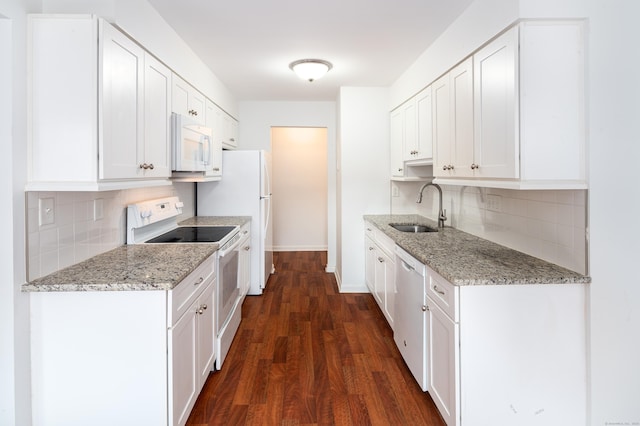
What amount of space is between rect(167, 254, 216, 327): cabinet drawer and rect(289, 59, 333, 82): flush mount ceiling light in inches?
76.5

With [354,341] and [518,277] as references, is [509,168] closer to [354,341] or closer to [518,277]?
[518,277]

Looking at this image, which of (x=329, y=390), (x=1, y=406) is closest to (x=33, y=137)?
(x=1, y=406)

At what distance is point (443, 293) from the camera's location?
184 cm

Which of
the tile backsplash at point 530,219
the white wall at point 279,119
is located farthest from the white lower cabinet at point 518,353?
the white wall at point 279,119

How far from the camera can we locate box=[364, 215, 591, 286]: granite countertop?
5.54 ft

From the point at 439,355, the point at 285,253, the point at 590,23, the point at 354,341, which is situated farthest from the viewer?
the point at 285,253

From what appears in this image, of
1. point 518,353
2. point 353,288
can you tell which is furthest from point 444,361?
point 353,288

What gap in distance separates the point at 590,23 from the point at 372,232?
2515 mm

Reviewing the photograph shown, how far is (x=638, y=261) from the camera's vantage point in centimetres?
155

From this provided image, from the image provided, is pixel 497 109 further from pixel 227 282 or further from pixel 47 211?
pixel 47 211

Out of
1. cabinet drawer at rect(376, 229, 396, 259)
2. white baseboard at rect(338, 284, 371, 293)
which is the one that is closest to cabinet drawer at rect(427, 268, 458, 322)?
cabinet drawer at rect(376, 229, 396, 259)

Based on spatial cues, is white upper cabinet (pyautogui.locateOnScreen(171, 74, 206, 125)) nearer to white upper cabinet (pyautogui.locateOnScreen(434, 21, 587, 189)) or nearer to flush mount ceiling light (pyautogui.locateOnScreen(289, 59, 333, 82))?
flush mount ceiling light (pyautogui.locateOnScreen(289, 59, 333, 82))

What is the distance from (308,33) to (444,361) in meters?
2.35

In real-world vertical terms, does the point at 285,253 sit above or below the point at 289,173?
below
